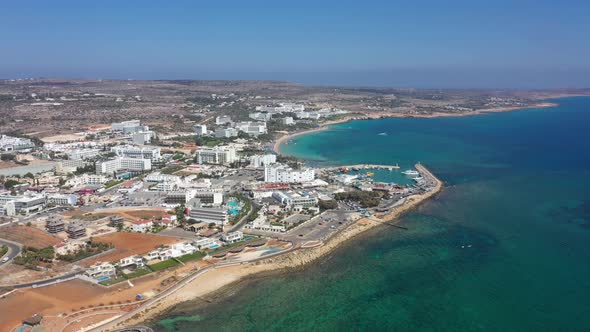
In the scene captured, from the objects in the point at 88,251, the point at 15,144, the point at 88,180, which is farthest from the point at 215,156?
the point at 88,251

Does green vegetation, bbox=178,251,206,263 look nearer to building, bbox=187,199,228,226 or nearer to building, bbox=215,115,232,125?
building, bbox=187,199,228,226

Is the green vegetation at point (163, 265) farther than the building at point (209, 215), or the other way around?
the building at point (209, 215)

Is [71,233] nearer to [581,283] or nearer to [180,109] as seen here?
[581,283]

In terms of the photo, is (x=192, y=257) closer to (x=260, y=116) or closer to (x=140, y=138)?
(x=140, y=138)

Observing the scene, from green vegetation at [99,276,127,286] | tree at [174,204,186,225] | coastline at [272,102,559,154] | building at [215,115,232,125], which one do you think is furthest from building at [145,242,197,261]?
building at [215,115,232,125]

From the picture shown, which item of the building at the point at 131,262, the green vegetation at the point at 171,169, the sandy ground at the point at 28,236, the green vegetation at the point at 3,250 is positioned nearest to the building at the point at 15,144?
the green vegetation at the point at 171,169

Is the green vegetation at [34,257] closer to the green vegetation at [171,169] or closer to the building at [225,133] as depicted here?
the green vegetation at [171,169]

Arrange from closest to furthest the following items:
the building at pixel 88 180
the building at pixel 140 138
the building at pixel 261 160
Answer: the building at pixel 88 180, the building at pixel 261 160, the building at pixel 140 138
